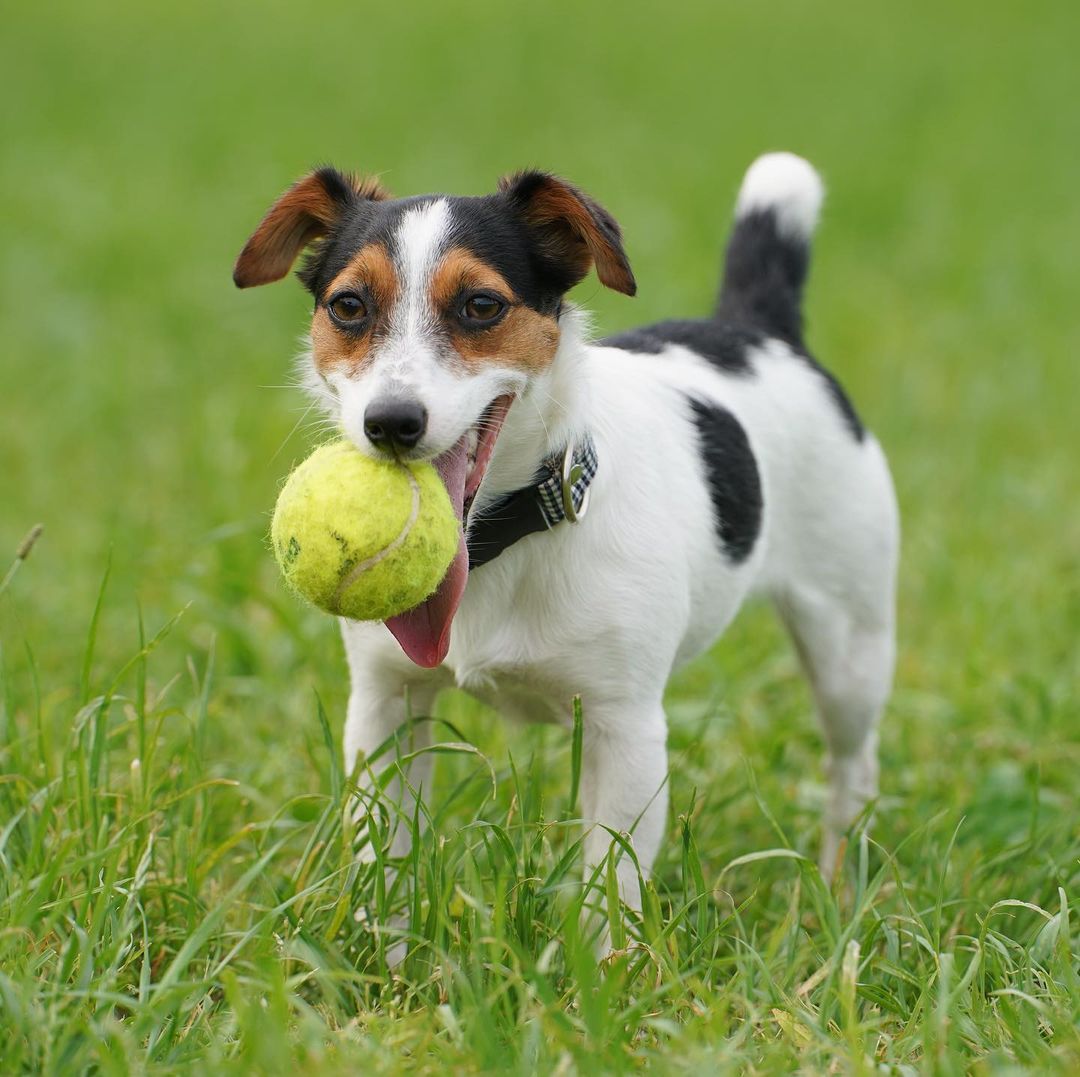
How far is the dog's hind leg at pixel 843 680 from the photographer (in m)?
4.21

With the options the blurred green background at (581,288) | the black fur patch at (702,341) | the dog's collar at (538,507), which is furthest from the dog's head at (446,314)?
the black fur patch at (702,341)

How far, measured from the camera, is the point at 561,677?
316 cm

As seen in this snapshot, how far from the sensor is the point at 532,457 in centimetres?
312

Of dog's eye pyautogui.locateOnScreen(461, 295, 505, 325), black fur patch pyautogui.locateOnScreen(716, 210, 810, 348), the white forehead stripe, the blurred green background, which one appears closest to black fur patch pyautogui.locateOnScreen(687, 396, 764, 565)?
the blurred green background

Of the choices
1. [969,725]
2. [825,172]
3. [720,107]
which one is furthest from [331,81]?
[969,725]

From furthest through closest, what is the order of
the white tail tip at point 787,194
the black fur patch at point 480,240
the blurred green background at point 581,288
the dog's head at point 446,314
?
the blurred green background at point 581,288 → the white tail tip at point 787,194 → the black fur patch at point 480,240 → the dog's head at point 446,314

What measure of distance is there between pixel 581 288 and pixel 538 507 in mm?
1991

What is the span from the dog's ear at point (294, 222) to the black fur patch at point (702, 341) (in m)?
0.87

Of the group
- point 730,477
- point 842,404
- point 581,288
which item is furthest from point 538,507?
point 581,288

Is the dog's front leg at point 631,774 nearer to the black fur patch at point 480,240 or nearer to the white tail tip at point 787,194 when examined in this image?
the black fur patch at point 480,240

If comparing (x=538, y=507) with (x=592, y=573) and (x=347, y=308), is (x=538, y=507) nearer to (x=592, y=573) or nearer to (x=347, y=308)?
(x=592, y=573)

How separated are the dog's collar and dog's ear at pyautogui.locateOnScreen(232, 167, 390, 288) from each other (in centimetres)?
76

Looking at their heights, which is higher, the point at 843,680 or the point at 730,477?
the point at 730,477

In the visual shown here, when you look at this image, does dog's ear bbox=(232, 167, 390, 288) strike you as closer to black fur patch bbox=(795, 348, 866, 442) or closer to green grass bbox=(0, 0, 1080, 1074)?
green grass bbox=(0, 0, 1080, 1074)
